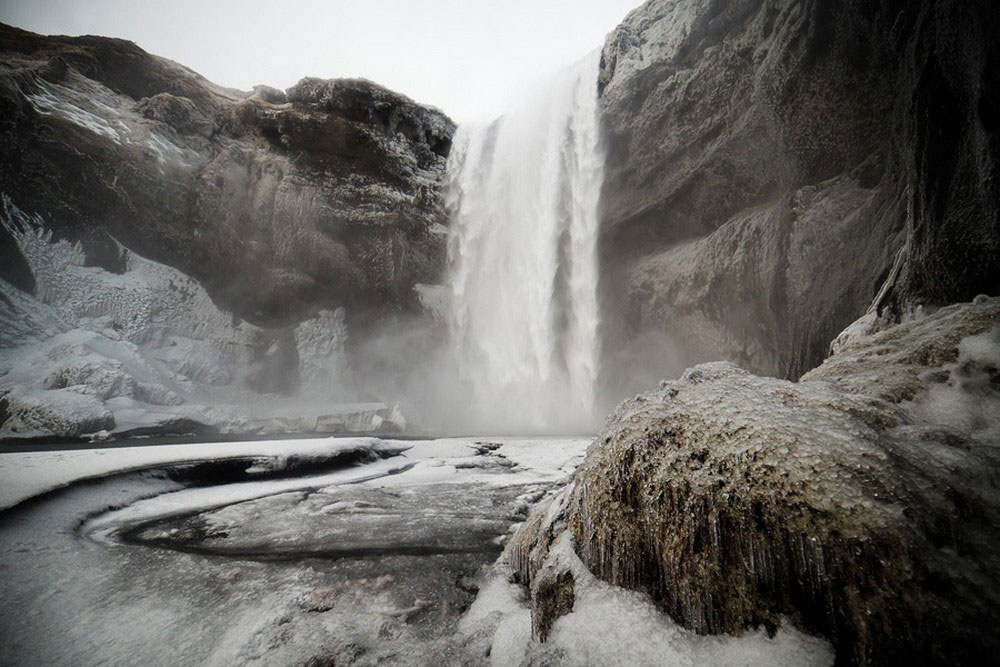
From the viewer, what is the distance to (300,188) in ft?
59.1

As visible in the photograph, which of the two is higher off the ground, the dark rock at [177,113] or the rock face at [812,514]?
the dark rock at [177,113]

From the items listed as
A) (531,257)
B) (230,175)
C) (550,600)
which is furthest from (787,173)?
(230,175)

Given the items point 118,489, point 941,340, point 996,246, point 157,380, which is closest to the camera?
point 941,340

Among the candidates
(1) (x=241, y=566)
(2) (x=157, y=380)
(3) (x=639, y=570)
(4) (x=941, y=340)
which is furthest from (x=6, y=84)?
(4) (x=941, y=340)

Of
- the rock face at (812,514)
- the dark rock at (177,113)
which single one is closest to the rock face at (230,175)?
the dark rock at (177,113)

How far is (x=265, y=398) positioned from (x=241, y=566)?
18246 mm

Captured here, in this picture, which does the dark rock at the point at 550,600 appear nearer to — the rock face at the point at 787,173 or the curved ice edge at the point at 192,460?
the rock face at the point at 787,173

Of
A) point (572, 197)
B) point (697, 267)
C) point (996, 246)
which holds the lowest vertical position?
point (996, 246)

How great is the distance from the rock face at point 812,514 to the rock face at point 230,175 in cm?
1891

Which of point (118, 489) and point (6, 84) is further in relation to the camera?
point (6, 84)

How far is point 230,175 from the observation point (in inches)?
687

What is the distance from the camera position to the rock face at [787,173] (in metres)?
3.32

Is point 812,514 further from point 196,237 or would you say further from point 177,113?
point 177,113

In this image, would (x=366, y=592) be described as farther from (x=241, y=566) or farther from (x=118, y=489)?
(x=118, y=489)
